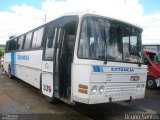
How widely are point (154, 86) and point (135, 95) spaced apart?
7647 millimetres

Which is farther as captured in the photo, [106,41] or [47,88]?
[47,88]

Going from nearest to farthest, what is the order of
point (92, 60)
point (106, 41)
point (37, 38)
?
point (92, 60)
point (106, 41)
point (37, 38)

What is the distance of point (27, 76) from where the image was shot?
1298 centimetres

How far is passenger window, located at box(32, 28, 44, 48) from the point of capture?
11.0 m

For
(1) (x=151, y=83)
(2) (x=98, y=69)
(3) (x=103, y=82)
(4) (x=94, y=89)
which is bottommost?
(1) (x=151, y=83)

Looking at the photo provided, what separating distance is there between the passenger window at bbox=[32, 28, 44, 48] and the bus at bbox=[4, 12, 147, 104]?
3.81 feet

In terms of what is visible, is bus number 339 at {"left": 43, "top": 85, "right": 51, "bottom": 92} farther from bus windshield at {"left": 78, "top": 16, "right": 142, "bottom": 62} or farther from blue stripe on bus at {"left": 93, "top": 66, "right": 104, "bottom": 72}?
blue stripe on bus at {"left": 93, "top": 66, "right": 104, "bottom": 72}

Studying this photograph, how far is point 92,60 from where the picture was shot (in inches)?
285

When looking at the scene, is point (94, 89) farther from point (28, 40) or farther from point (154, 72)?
point (154, 72)

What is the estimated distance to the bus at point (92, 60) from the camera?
290 inches

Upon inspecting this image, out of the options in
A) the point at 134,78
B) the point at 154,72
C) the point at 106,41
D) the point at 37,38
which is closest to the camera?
the point at 106,41

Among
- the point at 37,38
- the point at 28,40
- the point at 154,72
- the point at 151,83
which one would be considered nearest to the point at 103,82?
the point at 37,38

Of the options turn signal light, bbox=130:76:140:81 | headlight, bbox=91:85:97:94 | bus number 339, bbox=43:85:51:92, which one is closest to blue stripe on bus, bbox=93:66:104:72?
headlight, bbox=91:85:97:94

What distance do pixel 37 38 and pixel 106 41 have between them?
4750 mm
